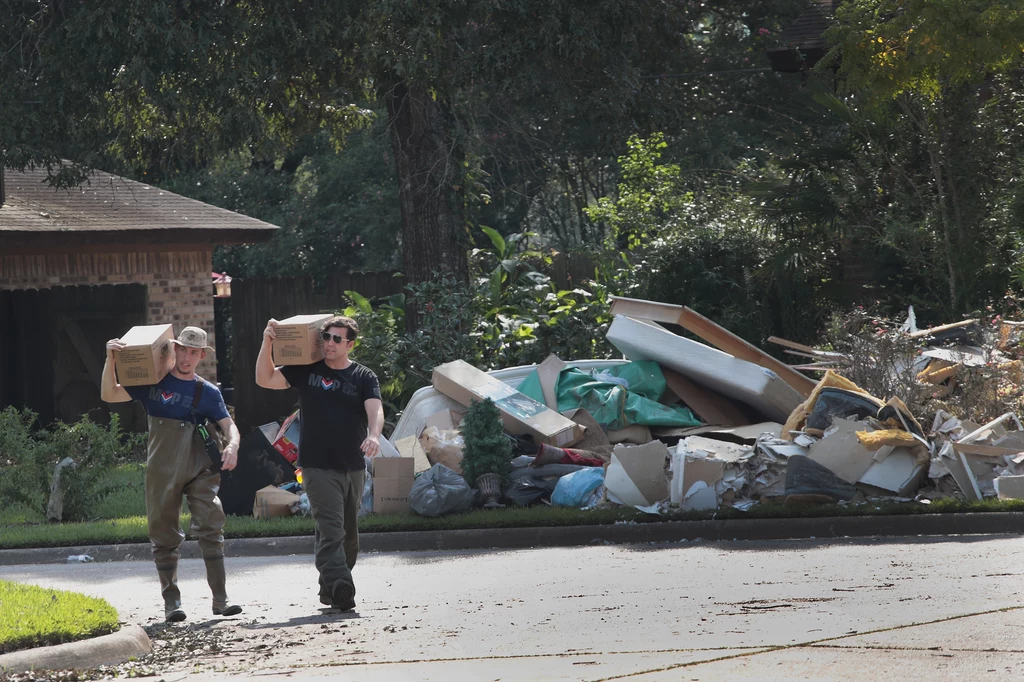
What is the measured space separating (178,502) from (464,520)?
3.45 metres

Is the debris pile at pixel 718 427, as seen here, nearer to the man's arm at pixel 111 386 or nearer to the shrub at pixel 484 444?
the shrub at pixel 484 444

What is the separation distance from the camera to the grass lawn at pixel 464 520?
10.4 meters

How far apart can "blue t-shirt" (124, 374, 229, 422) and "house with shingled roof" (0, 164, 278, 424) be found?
30.6 ft

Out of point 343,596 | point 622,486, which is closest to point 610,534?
point 622,486

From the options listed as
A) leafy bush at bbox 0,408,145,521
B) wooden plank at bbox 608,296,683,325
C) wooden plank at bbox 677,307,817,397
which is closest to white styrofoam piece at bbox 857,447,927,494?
wooden plank at bbox 677,307,817,397

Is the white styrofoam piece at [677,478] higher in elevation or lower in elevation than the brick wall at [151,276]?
lower

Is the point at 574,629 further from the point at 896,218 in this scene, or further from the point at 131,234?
the point at 131,234

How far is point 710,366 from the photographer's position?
43.2ft

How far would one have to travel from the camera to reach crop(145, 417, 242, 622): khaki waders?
7.87 metres

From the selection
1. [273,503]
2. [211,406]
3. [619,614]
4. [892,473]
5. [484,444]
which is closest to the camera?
[619,614]

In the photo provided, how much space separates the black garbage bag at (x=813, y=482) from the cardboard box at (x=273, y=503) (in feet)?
14.0

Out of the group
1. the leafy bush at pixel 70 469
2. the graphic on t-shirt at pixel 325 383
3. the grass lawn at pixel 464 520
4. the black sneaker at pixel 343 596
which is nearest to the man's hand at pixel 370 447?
the graphic on t-shirt at pixel 325 383

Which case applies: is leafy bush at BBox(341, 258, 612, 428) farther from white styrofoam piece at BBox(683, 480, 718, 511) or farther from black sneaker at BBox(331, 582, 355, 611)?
black sneaker at BBox(331, 582, 355, 611)

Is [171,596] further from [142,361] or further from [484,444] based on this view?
[484,444]
